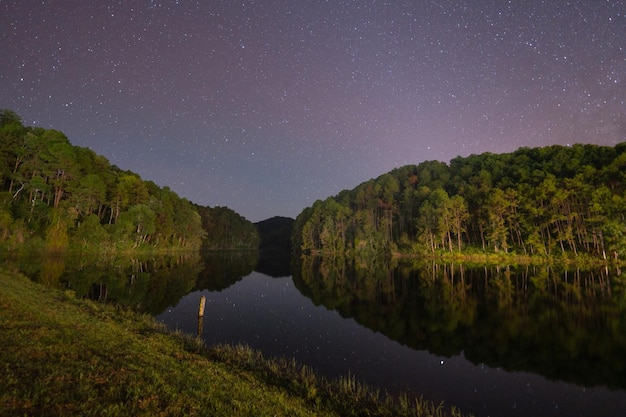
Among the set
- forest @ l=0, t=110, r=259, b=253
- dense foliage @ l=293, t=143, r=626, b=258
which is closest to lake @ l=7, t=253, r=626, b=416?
forest @ l=0, t=110, r=259, b=253

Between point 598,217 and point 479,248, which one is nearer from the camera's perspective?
point 598,217

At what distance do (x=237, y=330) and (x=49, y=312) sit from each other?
969 centimetres

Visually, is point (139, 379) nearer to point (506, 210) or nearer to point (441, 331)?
point (441, 331)

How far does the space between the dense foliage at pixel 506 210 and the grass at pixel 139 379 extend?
68.9 meters

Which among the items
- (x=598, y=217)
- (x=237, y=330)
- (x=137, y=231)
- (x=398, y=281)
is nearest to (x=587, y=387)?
(x=237, y=330)

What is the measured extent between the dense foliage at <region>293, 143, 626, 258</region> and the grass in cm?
6891

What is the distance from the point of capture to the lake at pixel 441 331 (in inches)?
496

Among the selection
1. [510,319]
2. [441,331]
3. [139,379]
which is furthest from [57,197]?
[510,319]

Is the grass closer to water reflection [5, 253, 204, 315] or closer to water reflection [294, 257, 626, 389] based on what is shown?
water reflection [294, 257, 626, 389]

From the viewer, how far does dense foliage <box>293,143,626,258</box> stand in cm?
6372

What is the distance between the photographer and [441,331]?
19.9 metres

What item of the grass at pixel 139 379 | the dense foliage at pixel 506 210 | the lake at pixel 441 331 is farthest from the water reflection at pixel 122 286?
the dense foliage at pixel 506 210

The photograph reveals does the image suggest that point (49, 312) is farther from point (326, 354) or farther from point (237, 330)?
point (326, 354)

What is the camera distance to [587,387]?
41.1ft
